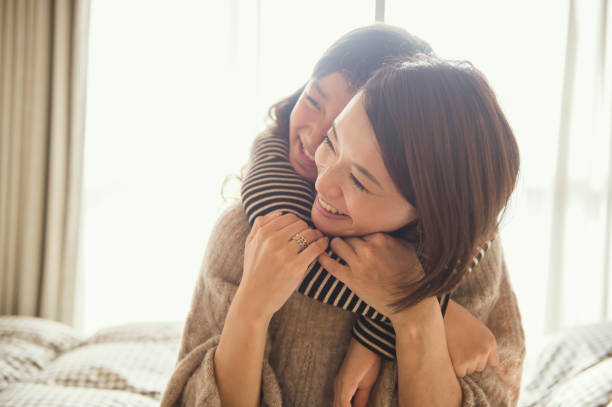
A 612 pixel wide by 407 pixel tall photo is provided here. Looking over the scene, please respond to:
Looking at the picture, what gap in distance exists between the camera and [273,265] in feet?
2.35

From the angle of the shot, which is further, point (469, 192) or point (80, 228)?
point (80, 228)

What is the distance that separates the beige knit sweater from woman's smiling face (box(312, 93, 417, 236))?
0.21m

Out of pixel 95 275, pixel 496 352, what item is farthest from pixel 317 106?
pixel 95 275

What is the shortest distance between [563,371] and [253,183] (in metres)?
1.25

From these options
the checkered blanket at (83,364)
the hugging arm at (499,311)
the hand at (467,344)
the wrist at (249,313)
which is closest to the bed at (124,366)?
the checkered blanket at (83,364)

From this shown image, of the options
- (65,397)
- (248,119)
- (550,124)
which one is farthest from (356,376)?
(550,124)

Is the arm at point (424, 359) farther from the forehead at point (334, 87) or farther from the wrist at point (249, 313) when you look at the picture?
the forehead at point (334, 87)

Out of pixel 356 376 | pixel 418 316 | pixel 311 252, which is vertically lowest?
pixel 356 376

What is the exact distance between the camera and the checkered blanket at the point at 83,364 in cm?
119

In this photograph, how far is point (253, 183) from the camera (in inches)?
34.8

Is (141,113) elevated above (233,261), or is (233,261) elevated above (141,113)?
(141,113)

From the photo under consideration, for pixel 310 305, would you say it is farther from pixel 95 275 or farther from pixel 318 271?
pixel 95 275

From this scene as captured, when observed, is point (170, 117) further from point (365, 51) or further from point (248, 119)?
point (365, 51)

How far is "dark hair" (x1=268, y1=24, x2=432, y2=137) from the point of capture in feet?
2.91
